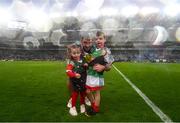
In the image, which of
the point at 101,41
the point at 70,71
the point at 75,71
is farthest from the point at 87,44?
the point at 70,71

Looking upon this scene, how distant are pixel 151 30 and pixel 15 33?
111ft

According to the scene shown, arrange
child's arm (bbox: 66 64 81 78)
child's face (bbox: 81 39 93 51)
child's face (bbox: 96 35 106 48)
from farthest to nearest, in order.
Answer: child's face (bbox: 81 39 93 51) → child's face (bbox: 96 35 106 48) → child's arm (bbox: 66 64 81 78)

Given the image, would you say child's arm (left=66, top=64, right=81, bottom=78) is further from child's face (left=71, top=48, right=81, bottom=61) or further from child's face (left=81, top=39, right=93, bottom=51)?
child's face (left=81, top=39, right=93, bottom=51)

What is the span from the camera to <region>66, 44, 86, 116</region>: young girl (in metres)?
8.20

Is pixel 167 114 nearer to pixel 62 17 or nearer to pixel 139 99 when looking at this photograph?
pixel 139 99

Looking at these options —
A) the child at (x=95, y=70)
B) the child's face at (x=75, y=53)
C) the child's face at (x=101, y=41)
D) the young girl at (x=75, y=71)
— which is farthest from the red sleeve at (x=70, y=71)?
the child's face at (x=101, y=41)

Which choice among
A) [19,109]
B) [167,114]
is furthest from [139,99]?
[19,109]

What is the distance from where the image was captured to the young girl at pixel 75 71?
323 inches

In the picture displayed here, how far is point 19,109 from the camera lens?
8922 mm

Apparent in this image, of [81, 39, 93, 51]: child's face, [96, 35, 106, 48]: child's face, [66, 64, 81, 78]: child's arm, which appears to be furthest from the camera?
[81, 39, 93, 51]: child's face

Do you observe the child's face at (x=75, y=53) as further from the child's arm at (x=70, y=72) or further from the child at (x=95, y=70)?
the child at (x=95, y=70)

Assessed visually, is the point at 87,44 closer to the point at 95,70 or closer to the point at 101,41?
the point at 101,41

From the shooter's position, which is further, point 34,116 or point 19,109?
point 19,109

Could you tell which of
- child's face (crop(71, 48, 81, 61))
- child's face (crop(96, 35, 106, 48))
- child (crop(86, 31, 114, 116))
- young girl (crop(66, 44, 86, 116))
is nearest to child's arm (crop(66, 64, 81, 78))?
young girl (crop(66, 44, 86, 116))
